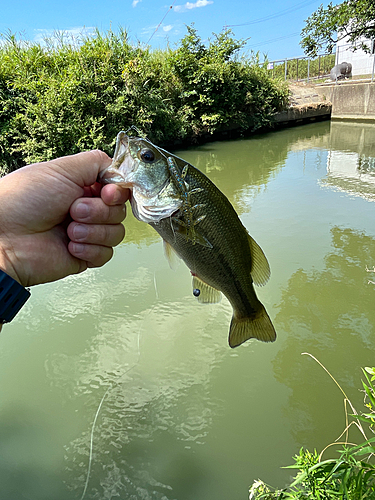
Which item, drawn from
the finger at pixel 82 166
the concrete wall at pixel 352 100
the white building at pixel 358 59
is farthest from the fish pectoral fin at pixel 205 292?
the white building at pixel 358 59

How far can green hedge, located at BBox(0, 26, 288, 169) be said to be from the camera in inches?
452

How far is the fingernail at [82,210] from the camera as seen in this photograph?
1771 millimetres

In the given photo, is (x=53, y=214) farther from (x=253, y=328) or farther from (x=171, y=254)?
(x=253, y=328)

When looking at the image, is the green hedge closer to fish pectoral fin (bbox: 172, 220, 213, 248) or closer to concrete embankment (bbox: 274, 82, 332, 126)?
concrete embankment (bbox: 274, 82, 332, 126)

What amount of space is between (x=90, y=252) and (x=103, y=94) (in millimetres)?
12466

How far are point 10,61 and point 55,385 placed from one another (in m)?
12.5

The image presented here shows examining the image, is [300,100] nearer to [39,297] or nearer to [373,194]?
[373,194]

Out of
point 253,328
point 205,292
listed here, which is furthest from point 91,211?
A: point 253,328

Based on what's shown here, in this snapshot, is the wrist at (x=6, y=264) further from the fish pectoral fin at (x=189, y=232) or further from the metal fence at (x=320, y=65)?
the metal fence at (x=320, y=65)

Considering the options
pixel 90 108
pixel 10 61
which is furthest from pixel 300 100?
pixel 10 61

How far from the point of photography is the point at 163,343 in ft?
12.5

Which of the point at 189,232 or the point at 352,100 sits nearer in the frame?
the point at 189,232

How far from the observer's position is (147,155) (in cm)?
156

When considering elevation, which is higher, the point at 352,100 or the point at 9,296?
the point at 9,296
